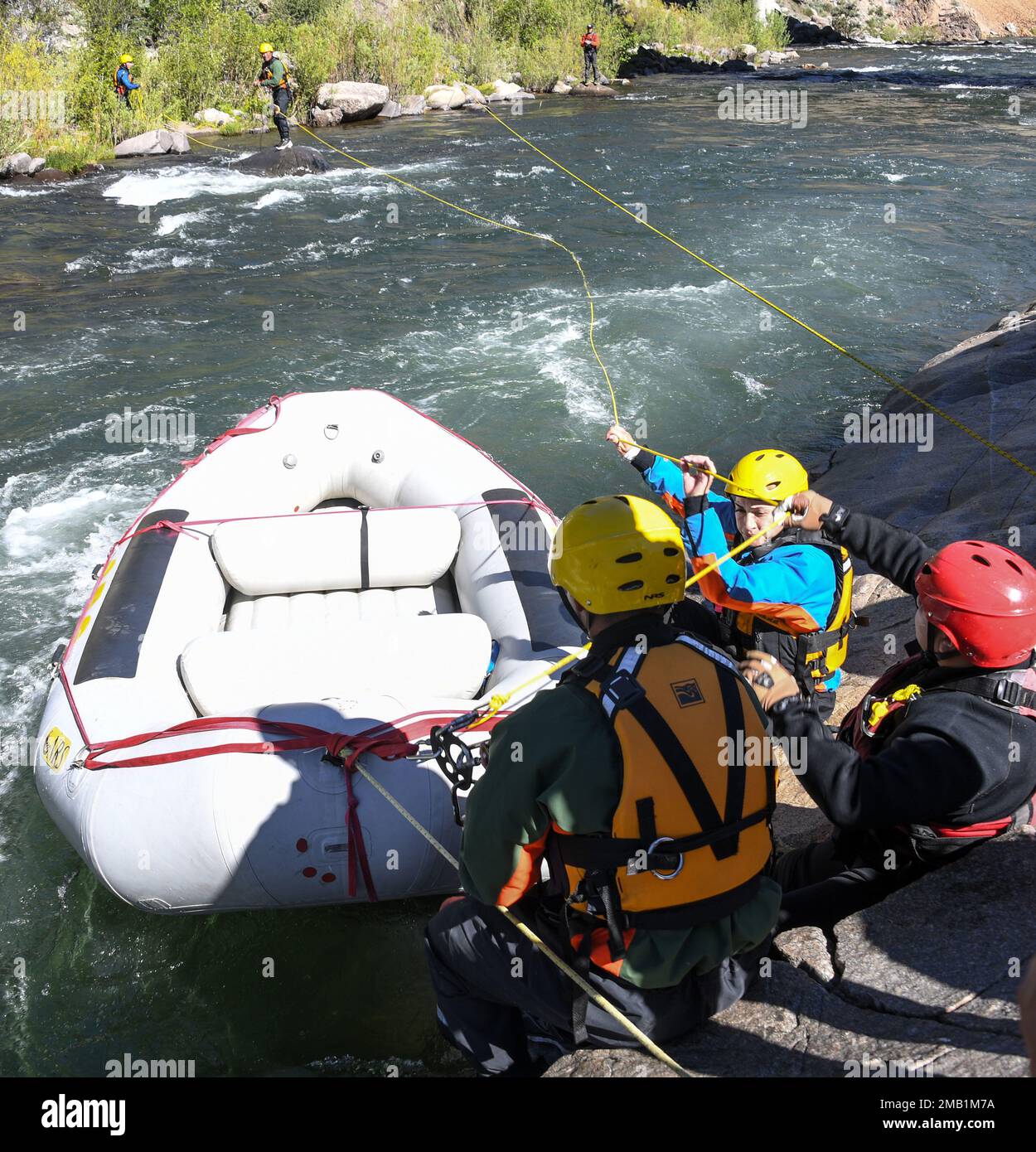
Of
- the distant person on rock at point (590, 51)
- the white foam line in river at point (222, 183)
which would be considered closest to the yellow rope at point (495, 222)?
the white foam line in river at point (222, 183)

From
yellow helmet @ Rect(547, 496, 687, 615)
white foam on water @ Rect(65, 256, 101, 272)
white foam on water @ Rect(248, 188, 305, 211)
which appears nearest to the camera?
yellow helmet @ Rect(547, 496, 687, 615)

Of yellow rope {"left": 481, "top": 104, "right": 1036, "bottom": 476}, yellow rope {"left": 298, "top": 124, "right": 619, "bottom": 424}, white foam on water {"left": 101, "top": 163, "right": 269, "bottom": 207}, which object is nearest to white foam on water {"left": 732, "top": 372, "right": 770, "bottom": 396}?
yellow rope {"left": 481, "top": 104, "right": 1036, "bottom": 476}

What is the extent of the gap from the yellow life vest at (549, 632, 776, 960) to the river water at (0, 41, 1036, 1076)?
1703 mm

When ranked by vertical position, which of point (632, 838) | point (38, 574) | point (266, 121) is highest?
point (266, 121)

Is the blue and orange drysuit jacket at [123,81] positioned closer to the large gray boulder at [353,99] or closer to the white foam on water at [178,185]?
the white foam on water at [178,185]

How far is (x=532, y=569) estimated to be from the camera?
14.9ft

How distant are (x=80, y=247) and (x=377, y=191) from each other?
4.30 meters

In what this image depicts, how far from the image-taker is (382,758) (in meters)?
3.37

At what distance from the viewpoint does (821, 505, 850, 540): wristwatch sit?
294 centimetres

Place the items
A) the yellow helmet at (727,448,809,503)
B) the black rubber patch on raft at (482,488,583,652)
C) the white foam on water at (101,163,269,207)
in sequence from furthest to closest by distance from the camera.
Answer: the white foam on water at (101,163,269,207), the black rubber patch on raft at (482,488,583,652), the yellow helmet at (727,448,809,503)

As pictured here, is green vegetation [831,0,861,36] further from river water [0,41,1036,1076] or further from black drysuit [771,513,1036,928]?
black drysuit [771,513,1036,928]

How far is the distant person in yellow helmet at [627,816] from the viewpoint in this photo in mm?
1688

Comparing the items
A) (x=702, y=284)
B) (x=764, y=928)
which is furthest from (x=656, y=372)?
(x=764, y=928)
